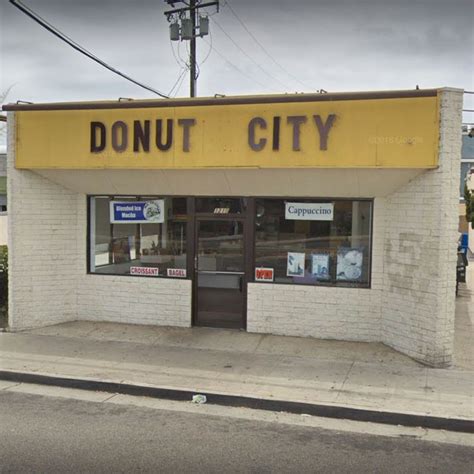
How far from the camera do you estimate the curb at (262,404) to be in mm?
5843

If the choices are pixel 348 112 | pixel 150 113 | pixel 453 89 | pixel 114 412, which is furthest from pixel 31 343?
pixel 453 89

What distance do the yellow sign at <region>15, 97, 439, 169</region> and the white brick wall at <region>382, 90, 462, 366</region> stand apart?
0.24 metres

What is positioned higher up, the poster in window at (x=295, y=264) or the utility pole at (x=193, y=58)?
the utility pole at (x=193, y=58)

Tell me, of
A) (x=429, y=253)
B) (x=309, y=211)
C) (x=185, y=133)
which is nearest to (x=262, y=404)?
(x=429, y=253)

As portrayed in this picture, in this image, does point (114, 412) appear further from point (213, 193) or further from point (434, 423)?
point (213, 193)

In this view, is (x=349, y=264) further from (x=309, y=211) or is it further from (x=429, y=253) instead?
(x=429, y=253)

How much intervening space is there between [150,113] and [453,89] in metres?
4.42

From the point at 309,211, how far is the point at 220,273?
1829mm

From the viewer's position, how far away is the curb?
584 centimetres

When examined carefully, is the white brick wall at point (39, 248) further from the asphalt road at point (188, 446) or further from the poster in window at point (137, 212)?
the asphalt road at point (188, 446)

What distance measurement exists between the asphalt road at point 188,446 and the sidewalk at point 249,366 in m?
0.62

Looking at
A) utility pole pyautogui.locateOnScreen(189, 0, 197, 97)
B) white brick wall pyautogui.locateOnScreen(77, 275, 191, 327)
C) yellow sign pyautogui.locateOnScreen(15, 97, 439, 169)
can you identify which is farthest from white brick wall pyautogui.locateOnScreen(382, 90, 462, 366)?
utility pole pyautogui.locateOnScreen(189, 0, 197, 97)

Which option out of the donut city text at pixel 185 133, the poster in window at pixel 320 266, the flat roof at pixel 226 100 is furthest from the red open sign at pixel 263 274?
the flat roof at pixel 226 100

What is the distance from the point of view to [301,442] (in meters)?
5.43
